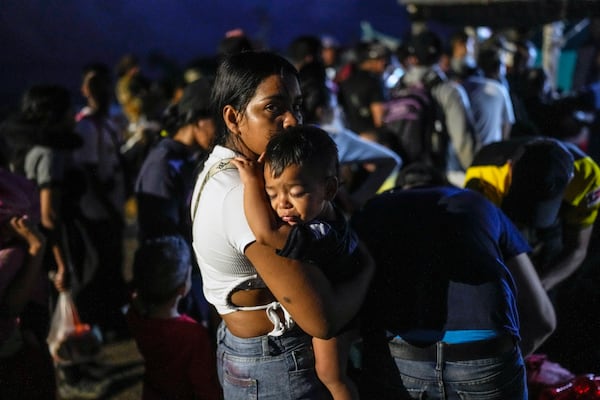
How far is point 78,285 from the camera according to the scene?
5.19 metres

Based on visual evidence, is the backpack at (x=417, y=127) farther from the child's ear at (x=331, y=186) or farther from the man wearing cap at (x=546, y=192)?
the child's ear at (x=331, y=186)

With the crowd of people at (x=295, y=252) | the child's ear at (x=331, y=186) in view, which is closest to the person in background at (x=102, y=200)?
the crowd of people at (x=295, y=252)

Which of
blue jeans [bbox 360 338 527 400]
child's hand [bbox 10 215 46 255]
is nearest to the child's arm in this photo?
blue jeans [bbox 360 338 527 400]

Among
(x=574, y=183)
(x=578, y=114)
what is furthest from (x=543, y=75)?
(x=574, y=183)

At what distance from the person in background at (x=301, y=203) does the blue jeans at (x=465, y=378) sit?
Result: 0.35 metres

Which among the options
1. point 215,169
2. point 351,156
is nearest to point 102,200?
point 351,156

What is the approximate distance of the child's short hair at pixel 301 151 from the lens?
1828mm

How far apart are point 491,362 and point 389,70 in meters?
6.63

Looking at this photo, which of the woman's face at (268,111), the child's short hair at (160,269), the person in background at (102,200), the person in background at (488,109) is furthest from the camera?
the person in background at (488,109)

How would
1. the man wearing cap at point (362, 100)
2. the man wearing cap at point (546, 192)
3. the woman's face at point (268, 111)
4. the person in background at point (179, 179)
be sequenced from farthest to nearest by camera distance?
the man wearing cap at point (362, 100) < the person in background at point (179, 179) < the man wearing cap at point (546, 192) < the woman's face at point (268, 111)

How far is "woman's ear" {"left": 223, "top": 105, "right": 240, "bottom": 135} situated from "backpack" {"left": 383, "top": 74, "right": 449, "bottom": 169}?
11.0 feet

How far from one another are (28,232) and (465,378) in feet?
6.37

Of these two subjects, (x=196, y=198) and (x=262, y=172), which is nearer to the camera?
(x=262, y=172)

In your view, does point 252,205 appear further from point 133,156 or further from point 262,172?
point 133,156
